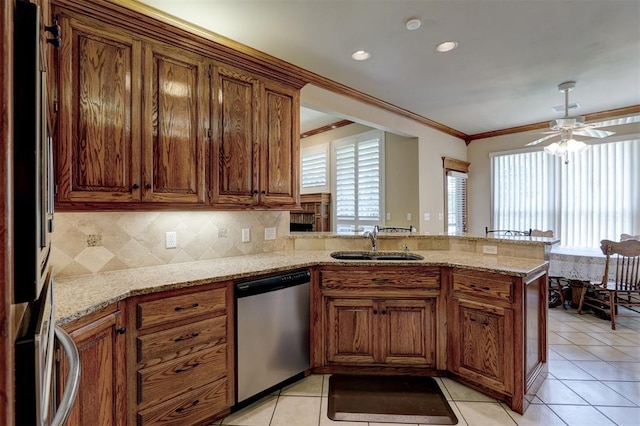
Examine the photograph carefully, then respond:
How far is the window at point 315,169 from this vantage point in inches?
236

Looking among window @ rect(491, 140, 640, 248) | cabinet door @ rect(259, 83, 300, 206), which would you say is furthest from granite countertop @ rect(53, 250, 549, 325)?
window @ rect(491, 140, 640, 248)

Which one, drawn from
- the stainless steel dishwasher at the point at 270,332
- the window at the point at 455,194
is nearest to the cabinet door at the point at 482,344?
the stainless steel dishwasher at the point at 270,332

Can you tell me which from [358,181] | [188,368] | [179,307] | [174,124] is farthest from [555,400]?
[358,181]

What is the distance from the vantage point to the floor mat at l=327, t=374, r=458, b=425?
204 centimetres

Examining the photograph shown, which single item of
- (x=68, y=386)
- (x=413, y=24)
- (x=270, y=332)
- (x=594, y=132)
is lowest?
(x=270, y=332)

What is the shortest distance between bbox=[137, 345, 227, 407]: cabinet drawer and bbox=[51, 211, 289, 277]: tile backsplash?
0.78 metres

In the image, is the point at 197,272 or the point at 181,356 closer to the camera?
the point at 181,356

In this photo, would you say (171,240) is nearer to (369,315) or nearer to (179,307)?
(179,307)

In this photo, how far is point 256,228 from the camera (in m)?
2.87

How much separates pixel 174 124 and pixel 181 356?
1.46 metres

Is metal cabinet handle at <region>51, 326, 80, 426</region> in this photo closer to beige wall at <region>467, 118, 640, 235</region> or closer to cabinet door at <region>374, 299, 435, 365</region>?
cabinet door at <region>374, 299, 435, 365</region>

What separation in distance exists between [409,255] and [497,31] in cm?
195

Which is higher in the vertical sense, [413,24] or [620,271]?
[413,24]

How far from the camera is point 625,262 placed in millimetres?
3559
